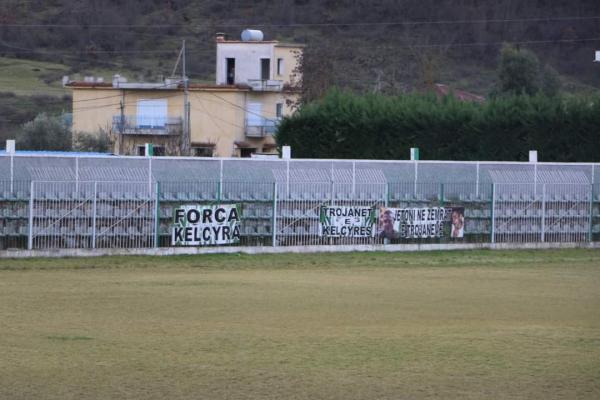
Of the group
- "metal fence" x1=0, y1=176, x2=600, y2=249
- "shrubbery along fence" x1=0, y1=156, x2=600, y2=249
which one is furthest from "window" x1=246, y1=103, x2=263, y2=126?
"metal fence" x1=0, y1=176, x2=600, y2=249

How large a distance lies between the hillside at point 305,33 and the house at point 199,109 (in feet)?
78.5

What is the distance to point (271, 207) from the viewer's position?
35125 mm

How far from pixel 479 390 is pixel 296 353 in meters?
3.01

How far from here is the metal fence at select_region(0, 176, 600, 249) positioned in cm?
3170

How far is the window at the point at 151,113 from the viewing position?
7894 cm

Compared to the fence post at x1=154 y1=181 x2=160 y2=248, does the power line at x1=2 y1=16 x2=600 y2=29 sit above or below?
above

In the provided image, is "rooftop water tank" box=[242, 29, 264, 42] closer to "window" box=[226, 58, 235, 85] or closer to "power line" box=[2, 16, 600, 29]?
"window" box=[226, 58, 235, 85]

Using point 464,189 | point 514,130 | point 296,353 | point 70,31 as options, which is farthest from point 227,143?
point 296,353

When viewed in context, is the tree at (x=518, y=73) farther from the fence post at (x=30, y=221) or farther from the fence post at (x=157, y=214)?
the fence post at (x=30, y=221)

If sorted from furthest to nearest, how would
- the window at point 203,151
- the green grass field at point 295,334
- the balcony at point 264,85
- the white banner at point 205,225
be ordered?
the balcony at point 264,85, the window at point 203,151, the white banner at point 205,225, the green grass field at point 295,334

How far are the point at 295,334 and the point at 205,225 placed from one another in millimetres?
17349

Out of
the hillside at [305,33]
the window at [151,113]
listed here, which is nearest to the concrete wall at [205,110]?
→ the window at [151,113]

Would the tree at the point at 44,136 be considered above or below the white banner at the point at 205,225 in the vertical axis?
above

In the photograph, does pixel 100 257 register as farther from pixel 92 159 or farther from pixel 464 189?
pixel 464 189
